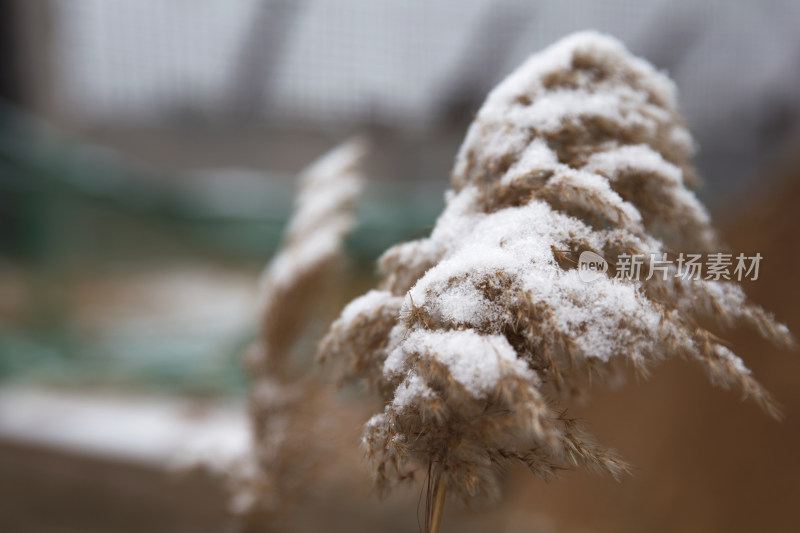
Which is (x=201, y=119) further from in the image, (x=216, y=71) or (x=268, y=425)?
(x=268, y=425)

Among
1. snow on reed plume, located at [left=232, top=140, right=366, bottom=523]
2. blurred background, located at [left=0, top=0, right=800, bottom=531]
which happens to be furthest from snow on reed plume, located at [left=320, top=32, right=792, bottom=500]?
snow on reed plume, located at [left=232, top=140, right=366, bottom=523]

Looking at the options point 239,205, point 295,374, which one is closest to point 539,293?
point 295,374

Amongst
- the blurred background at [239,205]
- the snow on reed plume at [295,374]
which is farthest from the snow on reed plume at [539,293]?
the snow on reed plume at [295,374]

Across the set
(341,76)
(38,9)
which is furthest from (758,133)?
(38,9)

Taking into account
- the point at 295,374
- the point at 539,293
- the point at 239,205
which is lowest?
the point at 539,293

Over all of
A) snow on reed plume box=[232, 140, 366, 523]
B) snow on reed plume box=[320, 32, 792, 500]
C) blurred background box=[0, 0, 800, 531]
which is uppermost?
blurred background box=[0, 0, 800, 531]

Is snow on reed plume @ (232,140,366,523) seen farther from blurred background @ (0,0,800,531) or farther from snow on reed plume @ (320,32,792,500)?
snow on reed plume @ (320,32,792,500)

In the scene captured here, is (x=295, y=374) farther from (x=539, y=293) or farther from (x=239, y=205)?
(x=239, y=205)
